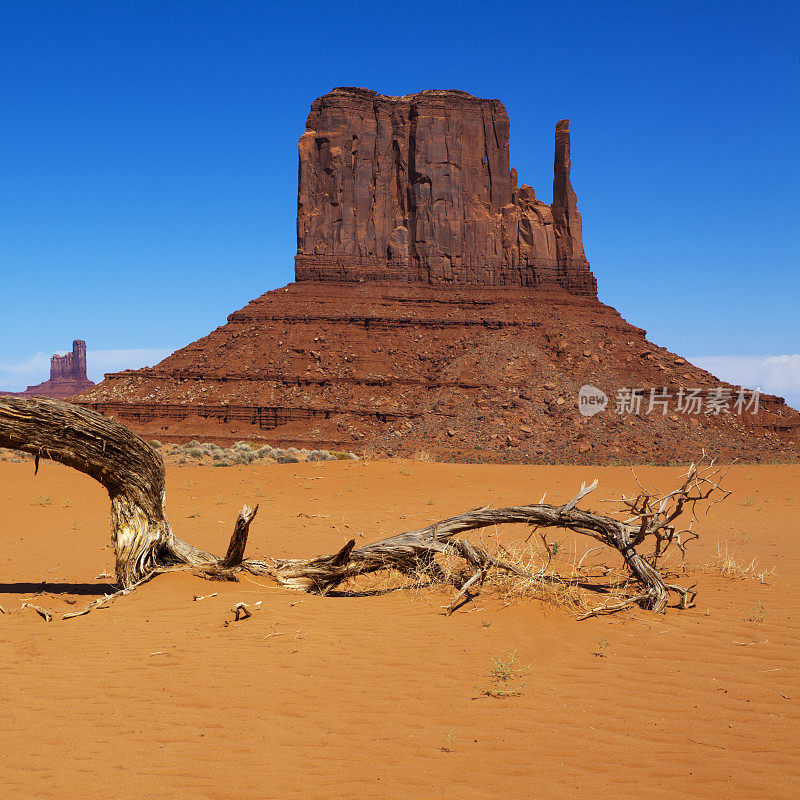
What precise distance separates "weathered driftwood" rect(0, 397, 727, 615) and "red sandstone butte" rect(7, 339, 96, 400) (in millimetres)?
148201

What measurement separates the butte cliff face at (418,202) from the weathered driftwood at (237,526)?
61031 millimetres

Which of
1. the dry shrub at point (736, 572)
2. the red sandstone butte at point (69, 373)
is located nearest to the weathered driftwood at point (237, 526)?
the dry shrub at point (736, 572)

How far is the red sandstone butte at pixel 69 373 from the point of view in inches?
5689

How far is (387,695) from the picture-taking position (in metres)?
5.09

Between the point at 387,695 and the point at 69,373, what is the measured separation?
15855 centimetres

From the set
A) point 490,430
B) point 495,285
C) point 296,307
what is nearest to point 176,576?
point 490,430

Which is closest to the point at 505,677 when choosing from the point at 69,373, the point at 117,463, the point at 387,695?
the point at 387,695

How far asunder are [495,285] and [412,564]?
63.2 m

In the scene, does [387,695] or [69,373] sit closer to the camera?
[387,695]

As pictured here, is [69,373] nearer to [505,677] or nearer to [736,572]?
[736,572]

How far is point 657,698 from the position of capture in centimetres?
505

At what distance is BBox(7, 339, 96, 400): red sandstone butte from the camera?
144500mm

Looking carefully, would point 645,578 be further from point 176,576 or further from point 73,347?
point 73,347
